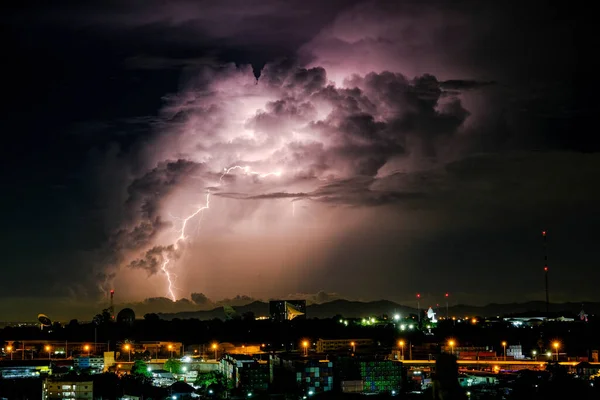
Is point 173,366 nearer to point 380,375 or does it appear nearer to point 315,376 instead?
point 315,376

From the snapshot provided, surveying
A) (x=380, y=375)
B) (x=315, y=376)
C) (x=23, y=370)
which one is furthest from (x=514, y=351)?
(x=23, y=370)

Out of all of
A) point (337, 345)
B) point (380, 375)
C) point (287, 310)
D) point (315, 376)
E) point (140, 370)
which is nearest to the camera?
point (315, 376)

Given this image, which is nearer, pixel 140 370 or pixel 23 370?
pixel 140 370

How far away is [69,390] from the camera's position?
2029 inches

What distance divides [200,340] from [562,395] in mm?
65134

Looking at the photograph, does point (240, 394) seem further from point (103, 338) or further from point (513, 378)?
point (103, 338)

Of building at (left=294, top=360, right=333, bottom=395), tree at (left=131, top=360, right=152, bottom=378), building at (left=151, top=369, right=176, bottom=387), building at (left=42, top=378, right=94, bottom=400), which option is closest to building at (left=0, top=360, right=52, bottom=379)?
tree at (left=131, top=360, right=152, bottom=378)

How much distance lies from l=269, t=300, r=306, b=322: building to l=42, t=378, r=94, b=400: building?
76.1 meters

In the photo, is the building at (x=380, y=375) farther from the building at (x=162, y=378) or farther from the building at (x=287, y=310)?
the building at (x=287, y=310)

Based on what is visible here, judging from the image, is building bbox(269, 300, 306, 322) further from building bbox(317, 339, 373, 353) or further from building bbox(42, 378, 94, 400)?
building bbox(42, 378, 94, 400)

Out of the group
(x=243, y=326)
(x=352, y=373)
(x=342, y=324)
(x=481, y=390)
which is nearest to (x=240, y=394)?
(x=352, y=373)

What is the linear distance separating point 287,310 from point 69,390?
80.5 meters

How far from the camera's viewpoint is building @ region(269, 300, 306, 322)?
129875 millimetres

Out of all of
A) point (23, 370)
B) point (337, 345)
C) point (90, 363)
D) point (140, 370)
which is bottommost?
point (140, 370)
